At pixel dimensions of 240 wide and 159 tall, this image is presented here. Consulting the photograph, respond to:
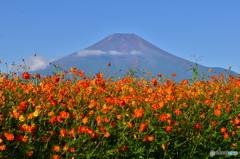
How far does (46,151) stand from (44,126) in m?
0.44

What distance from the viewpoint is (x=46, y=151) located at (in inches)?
176

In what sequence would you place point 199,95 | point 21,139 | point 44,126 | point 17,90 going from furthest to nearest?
point 199,95 < point 17,90 < point 44,126 < point 21,139

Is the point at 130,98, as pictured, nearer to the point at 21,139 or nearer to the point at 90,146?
the point at 90,146

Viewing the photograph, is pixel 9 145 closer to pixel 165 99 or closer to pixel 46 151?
pixel 46 151

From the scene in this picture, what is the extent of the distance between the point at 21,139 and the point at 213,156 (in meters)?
3.04

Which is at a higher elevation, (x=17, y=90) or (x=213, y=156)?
(x=17, y=90)

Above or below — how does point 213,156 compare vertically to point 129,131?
below

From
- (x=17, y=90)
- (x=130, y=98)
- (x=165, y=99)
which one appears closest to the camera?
(x=130, y=98)

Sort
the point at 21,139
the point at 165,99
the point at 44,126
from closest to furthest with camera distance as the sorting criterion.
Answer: the point at 21,139 → the point at 44,126 → the point at 165,99

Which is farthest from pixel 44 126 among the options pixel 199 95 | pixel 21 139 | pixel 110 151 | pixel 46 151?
pixel 199 95

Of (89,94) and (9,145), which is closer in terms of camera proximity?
(9,145)

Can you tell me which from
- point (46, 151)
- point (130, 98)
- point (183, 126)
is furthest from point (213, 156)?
point (46, 151)

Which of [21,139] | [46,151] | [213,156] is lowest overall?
[213,156]

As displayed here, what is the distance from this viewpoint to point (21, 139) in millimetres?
4066
